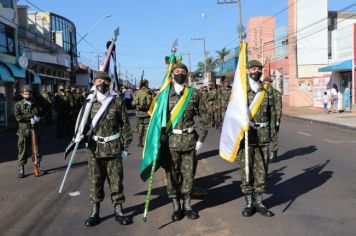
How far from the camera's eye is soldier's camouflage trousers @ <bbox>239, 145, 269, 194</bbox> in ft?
19.4

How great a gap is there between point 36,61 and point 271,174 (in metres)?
29.7

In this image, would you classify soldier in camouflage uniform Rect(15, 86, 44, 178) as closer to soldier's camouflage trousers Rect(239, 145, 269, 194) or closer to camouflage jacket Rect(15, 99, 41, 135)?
camouflage jacket Rect(15, 99, 41, 135)

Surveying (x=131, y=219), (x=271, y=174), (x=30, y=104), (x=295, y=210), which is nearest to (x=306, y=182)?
(x=271, y=174)

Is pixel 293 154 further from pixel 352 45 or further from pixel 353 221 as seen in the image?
pixel 352 45

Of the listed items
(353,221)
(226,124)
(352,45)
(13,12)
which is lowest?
(353,221)

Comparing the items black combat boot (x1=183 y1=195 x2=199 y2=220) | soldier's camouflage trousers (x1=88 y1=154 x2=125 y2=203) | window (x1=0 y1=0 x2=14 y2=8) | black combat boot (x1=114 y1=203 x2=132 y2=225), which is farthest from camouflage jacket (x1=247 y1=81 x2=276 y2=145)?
window (x1=0 y1=0 x2=14 y2=8)

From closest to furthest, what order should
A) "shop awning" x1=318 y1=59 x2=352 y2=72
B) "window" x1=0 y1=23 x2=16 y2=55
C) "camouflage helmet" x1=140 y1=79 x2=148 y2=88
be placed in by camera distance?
"camouflage helmet" x1=140 y1=79 x2=148 y2=88, "shop awning" x1=318 y1=59 x2=352 y2=72, "window" x1=0 y1=23 x2=16 y2=55

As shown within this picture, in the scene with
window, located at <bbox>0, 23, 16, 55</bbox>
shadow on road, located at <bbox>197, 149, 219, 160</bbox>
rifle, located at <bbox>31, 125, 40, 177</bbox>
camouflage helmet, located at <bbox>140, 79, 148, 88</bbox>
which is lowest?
shadow on road, located at <bbox>197, 149, 219, 160</bbox>

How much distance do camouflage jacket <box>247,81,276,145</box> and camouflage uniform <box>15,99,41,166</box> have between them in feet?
15.8

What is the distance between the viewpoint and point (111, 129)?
567 centimetres

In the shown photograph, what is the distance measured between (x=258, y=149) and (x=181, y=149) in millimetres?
1019

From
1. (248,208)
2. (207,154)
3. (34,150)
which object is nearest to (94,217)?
(248,208)

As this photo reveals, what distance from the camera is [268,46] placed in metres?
49.8

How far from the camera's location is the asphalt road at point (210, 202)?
5434mm
